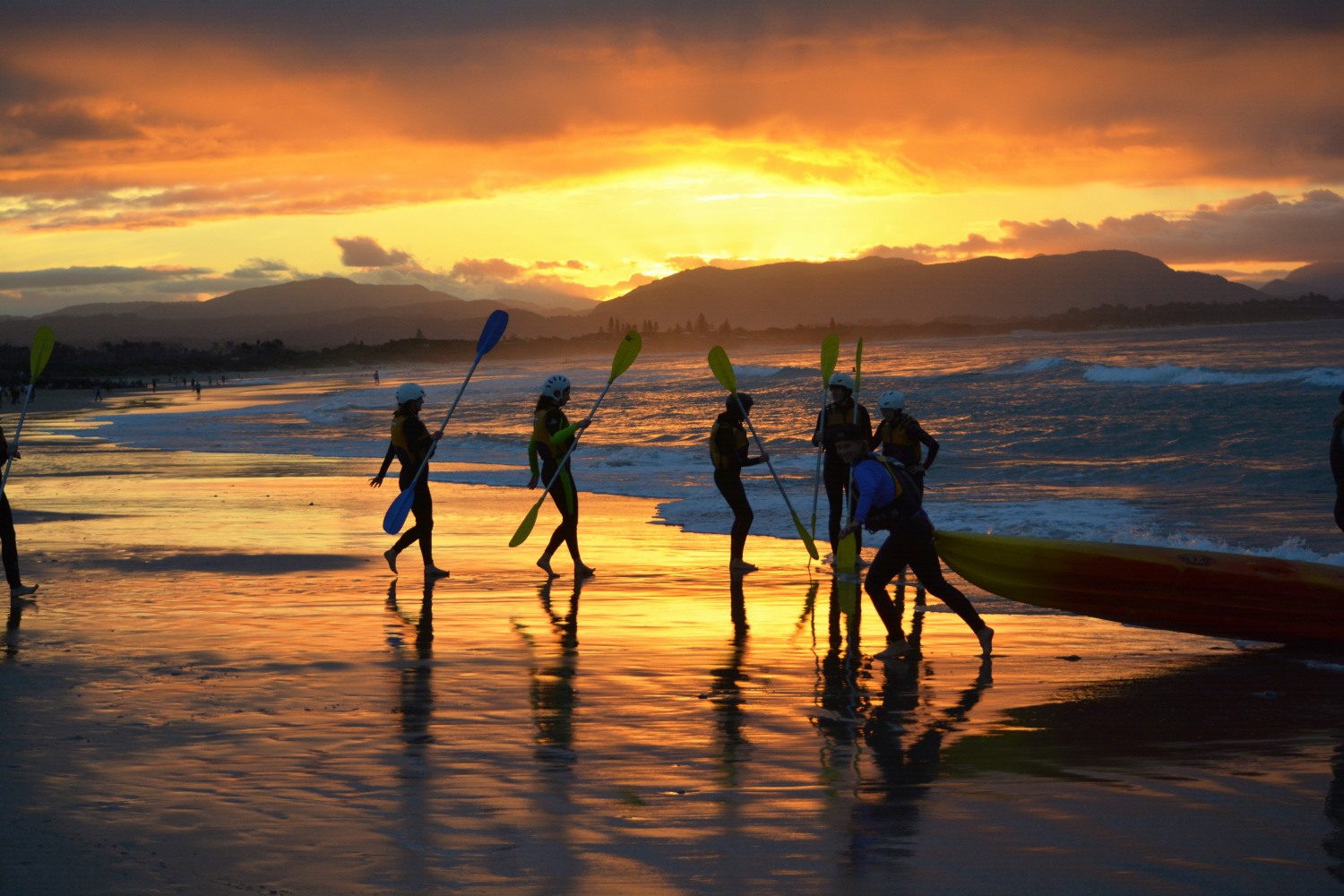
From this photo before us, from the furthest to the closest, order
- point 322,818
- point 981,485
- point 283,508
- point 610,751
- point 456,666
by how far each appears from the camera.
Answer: point 981,485
point 283,508
point 456,666
point 610,751
point 322,818

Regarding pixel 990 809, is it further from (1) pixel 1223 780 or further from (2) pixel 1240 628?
(2) pixel 1240 628

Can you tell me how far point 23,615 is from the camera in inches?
339

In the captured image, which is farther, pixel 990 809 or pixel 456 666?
pixel 456 666

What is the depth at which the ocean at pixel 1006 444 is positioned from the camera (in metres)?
14.0

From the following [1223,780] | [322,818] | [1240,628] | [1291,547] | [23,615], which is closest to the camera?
[322,818]

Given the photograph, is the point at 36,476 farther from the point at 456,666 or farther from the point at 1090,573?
the point at 1090,573

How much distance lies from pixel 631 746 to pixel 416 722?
1.08 metres

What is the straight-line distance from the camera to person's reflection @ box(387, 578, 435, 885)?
13.7 ft

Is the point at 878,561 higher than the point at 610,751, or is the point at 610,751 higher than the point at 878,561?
the point at 878,561

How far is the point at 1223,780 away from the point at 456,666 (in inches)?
156

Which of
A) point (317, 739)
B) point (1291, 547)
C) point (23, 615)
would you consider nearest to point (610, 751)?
point (317, 739)

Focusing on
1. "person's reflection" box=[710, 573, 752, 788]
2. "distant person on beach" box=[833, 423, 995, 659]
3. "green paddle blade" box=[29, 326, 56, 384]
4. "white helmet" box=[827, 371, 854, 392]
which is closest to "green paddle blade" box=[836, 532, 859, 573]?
"distant person on beach" box=[833, 423, 995, 659]

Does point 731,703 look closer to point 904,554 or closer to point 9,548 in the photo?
point 904,554

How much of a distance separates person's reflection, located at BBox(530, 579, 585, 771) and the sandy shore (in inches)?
1.1
